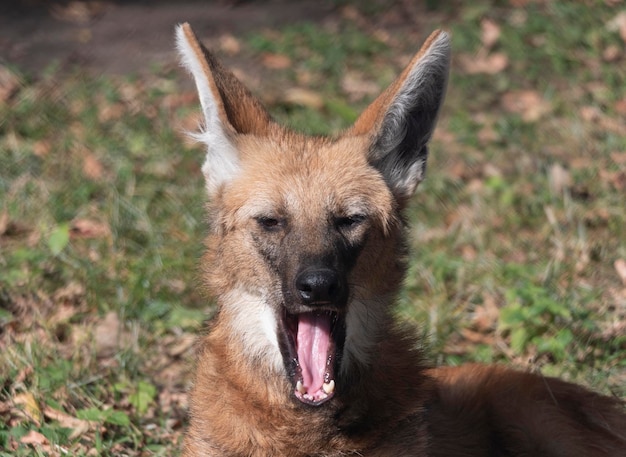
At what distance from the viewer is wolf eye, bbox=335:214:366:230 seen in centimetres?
335

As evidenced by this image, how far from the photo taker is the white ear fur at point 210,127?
340 cm

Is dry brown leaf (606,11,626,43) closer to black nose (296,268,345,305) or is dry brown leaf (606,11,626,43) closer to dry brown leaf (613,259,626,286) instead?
dry brown leaf (613,259,626,286)

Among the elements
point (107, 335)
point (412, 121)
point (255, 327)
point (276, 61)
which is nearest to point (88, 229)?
point (107, 335)

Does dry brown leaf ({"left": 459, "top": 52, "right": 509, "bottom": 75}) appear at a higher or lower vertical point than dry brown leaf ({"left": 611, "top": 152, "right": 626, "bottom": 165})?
lower

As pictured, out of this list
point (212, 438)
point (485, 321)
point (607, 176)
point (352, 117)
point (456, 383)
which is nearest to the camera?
point (212, 438)

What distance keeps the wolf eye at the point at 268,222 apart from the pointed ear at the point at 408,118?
1.70 feet

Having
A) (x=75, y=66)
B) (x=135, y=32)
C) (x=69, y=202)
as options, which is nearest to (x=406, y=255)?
(x=69, y=202)

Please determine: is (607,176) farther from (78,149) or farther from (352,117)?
(78,149)

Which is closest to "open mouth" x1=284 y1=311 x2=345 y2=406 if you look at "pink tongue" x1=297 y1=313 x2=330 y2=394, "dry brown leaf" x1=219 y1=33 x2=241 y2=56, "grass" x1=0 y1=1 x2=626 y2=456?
"pink tongue" x1=297 y1=313 x2=330 y2=394

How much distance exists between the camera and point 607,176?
6562mm

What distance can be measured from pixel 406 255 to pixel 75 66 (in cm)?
549

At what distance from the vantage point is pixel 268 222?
336 cm

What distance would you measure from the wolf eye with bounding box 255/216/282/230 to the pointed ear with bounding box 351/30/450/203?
517mm

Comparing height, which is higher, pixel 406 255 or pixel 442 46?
pixel 442 46
